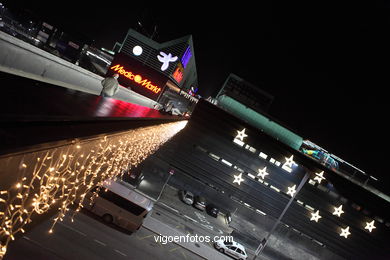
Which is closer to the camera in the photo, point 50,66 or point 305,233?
point 50,66

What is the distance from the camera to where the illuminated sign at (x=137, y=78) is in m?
18.5

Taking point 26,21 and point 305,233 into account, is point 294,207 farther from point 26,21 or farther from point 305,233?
point 26,21

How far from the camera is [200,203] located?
17.0 m

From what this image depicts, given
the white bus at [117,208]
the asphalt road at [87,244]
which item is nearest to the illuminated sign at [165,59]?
the white bus at [117,208]

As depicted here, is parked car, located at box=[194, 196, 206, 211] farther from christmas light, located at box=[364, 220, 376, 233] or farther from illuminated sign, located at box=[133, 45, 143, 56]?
illuminated sign, located at box=[133, 45, 143, 56]

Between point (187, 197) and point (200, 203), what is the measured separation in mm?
1057

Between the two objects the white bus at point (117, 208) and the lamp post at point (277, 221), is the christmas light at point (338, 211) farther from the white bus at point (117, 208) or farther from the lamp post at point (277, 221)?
the white bus at point (117, 208)

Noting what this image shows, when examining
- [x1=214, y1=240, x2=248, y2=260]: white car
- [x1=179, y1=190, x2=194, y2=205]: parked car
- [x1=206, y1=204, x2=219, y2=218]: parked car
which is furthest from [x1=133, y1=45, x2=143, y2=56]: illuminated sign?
[x1=214, y1=240, x2=248, y2=260]: white car

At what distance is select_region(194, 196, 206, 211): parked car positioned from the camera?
17.0 meters

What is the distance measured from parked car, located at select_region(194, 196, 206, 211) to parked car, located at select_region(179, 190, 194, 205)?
1.01 feet

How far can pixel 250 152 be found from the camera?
15992 millimetres

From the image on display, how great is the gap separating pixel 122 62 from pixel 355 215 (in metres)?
20.5

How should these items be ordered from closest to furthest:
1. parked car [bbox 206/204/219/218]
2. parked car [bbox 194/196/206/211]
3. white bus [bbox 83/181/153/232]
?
1. white bus [bbox 83/181/153/232]
2. parked car [bbox 194/196/206/211]
3. parked car [bbox 206/204/219/218]

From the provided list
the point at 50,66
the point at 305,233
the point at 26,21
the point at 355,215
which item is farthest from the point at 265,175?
the point at 26,21
